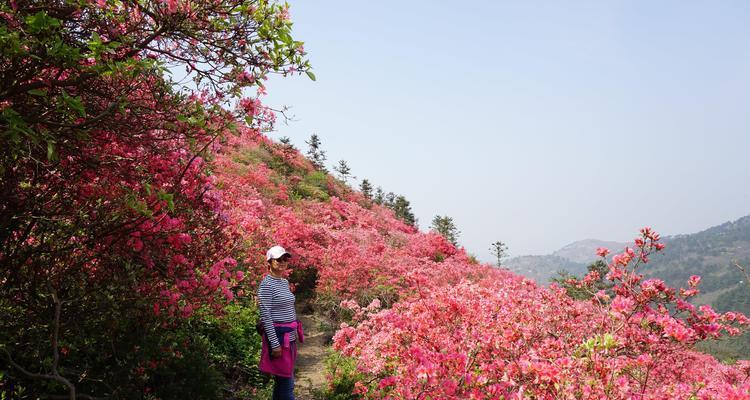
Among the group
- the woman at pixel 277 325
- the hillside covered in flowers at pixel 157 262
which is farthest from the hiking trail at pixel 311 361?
the woman at pixel 277 325

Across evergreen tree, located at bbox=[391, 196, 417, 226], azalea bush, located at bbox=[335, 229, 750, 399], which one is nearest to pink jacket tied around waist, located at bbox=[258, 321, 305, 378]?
azalea bush, located at bbox=[335, 229, 750, 399]

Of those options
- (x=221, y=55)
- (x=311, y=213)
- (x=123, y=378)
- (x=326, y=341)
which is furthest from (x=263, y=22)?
(x=311, y=213)

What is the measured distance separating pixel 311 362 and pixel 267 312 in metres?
4.17

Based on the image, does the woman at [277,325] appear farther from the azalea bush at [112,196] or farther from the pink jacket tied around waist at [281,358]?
the azalea bush at [112,196]

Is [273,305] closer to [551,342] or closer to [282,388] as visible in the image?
[282,388]

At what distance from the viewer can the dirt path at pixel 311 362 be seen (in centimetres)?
697

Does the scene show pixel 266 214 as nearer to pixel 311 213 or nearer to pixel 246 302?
pixel 311 213

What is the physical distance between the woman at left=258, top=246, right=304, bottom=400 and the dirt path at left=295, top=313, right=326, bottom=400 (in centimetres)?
226

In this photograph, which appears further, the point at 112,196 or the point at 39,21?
the point at 112,196

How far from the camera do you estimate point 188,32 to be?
12.3 feet

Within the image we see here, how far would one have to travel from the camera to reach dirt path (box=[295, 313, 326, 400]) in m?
6.97

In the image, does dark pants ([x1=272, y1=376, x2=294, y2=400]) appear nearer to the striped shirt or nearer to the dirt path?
the striped shirt

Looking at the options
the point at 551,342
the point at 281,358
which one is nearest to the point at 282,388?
the point at 281,358

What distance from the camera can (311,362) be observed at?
8.32 meters
